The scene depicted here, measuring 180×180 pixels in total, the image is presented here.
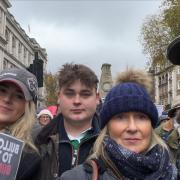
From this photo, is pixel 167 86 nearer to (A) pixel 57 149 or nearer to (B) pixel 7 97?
(A) pixel 57 149

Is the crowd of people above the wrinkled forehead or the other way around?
the other way around

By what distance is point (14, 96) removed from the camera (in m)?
2.69

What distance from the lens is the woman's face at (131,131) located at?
2189mm

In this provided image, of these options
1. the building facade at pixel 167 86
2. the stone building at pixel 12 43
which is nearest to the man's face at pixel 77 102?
the stone building at pixel 12 43

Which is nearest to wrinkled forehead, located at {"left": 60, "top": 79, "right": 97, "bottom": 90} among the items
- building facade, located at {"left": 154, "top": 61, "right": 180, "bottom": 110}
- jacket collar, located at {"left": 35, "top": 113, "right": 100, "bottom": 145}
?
jacket collar, located at {"left": 35, "top": 113, "right": 100, "bottom": 145}

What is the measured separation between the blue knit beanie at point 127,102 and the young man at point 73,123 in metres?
0.57

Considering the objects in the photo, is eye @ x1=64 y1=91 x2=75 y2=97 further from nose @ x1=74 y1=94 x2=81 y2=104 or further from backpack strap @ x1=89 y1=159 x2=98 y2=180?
backpack strap @ x1=89 y1=159 x2=98 y2=180

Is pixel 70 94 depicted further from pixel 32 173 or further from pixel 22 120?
pixel 32 173

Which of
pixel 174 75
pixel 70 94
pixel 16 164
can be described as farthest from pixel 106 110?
pixel 174 75

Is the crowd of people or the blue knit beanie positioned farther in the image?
the blue knit beanie

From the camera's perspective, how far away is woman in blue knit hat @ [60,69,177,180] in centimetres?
212

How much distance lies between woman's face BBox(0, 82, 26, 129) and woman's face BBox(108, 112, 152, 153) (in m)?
0.65

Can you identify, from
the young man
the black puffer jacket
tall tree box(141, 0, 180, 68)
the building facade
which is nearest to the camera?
the black puffer jacket

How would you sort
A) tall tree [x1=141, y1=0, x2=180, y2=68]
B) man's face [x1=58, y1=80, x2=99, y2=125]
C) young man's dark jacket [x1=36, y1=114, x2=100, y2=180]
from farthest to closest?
tall tree [x1=141, y1=0, x2=180, y2=68] → man's face [x1=58, y1=80, x2=99, y2=125] → young man's dark jacket [x1=36, y1=114, x2=100, y2=180]
